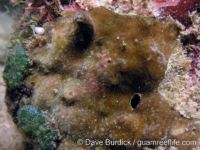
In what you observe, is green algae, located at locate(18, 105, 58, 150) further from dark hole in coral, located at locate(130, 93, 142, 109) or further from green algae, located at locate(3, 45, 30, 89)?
dark hole in coral, located at locate(130, 93, 142, 109)

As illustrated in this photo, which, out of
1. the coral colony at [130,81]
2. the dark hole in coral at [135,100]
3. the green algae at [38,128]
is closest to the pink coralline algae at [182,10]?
the coral colony at [130,81]

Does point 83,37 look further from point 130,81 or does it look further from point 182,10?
point 182,10

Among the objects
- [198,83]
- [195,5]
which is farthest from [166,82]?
[195,5]

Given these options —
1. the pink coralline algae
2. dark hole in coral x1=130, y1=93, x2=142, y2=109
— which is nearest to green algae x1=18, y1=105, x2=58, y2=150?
dark hole in coral x1=130, y1=93, x2=142, y2=109

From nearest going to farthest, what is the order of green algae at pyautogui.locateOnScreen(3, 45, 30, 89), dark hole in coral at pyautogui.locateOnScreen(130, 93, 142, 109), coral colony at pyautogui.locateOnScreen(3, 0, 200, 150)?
1. coral colony at pyautogui.locateOnScreen(3, 0, 200, 150)
2. dark hole in coral at pyautogui.locateOnScreen(130, 93, 142, 109)
3. green algae at pyautogui.locateOnScreen(3, 45, 30, 89)

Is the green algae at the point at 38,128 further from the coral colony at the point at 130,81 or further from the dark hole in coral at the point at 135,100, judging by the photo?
the dark hole in coral at the point at 135,100

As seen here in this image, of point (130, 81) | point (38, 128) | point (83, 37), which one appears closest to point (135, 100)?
point (130, 81)

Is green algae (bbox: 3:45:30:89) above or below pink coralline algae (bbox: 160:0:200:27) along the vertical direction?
below
